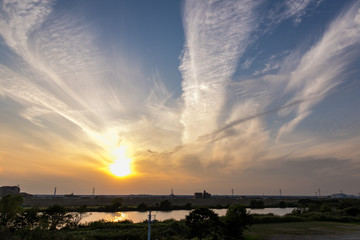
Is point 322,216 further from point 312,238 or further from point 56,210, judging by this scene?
point 56,210

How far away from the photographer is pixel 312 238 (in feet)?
83.5

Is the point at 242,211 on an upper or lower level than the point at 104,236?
upper

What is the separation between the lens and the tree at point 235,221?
2381cm

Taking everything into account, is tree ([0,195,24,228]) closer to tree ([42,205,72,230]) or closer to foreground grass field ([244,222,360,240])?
tree ([42,205,72,230])

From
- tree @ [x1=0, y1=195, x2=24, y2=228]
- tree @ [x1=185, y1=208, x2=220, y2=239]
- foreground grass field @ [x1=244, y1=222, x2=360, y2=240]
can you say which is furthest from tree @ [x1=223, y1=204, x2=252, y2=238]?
tree @ [x1=0, y1=195, x2=24, y2=228]

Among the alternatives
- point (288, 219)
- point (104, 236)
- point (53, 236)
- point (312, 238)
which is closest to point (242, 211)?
point (312, 238)

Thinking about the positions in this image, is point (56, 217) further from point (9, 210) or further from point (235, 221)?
point (235, 221)

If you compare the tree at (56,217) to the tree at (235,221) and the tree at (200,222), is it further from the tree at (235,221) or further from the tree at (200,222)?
the tree at (235,221)

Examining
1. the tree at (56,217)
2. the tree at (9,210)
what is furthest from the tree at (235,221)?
the tree at (56,217)

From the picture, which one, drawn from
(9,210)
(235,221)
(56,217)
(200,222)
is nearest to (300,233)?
(235,221)

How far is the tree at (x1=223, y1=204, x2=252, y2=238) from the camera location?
23812 mm

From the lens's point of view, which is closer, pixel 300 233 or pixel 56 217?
pixel 300 233

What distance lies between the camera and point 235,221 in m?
23.9

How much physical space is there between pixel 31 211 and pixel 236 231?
84.2ft
